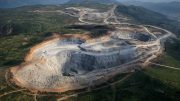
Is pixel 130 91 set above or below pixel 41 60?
below

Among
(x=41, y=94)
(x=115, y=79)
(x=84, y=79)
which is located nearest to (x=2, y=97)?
(x=41, y=94)

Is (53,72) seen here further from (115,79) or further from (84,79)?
(115,79)

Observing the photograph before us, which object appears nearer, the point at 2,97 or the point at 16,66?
the point at 2,97

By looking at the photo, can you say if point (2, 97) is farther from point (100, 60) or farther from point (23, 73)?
point (100, 60)

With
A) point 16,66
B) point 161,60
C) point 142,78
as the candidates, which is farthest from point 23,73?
point 161,60

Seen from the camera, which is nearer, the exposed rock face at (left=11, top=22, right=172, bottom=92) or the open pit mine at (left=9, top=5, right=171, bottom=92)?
the open pit mine at (left=9, top=5, right=171, bottom=92)

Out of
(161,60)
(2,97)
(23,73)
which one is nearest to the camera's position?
(2,97)

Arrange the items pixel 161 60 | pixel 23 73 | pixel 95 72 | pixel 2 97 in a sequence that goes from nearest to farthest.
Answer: pixel 2 97 → pixel 23 73 → pixel 95 72 → pixel 161 60

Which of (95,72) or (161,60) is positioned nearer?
(95,72)

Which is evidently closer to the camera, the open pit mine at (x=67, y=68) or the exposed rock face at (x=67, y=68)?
the open pit mine at (x=67, y=68)
